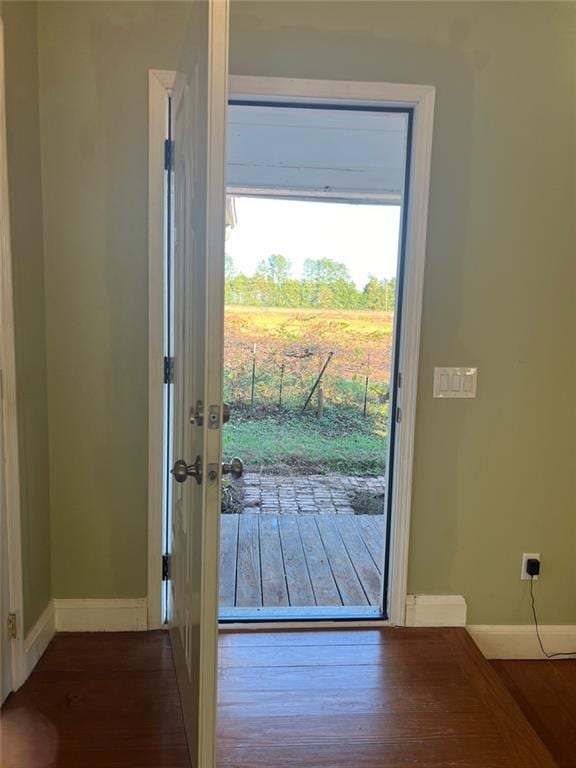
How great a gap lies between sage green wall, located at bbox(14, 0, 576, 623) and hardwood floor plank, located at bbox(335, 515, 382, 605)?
501mm

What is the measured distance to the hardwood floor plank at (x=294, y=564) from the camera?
2.60m

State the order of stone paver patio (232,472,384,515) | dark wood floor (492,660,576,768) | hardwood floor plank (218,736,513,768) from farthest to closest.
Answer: stone paver patio (232,472,384,515) < dark wood floor (492,660,576,768) < hardwood floor plank (218,736,513,768)

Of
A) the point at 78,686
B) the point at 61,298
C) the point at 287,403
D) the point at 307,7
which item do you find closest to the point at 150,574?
the point at 78,686

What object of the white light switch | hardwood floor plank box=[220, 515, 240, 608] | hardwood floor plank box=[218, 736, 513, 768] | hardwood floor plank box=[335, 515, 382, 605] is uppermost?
the white light switch

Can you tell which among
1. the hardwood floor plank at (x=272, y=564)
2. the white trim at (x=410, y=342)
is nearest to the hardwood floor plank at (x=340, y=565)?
the hardwood floor plank at (x=272, y=564)

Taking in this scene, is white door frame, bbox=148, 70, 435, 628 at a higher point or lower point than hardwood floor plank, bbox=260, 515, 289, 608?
higher

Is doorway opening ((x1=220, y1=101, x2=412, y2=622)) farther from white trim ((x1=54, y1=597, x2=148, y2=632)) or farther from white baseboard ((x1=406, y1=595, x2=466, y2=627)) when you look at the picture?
white trim ((x1=54, y1=597, x2=148, y2=632))

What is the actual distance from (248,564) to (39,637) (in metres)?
1.19

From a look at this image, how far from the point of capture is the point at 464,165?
2.03 metres

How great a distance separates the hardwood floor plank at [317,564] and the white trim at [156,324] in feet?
2.64

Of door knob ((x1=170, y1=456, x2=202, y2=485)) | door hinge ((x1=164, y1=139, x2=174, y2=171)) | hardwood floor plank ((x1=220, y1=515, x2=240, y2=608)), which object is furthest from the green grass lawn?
door knob ((x1=170, y1=456, x2=202, y2=485))

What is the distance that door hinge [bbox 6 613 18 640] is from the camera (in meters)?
1.78

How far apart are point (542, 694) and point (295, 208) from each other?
3692 mm

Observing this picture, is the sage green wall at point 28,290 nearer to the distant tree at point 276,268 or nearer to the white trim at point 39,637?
the white trim at point 39,637
